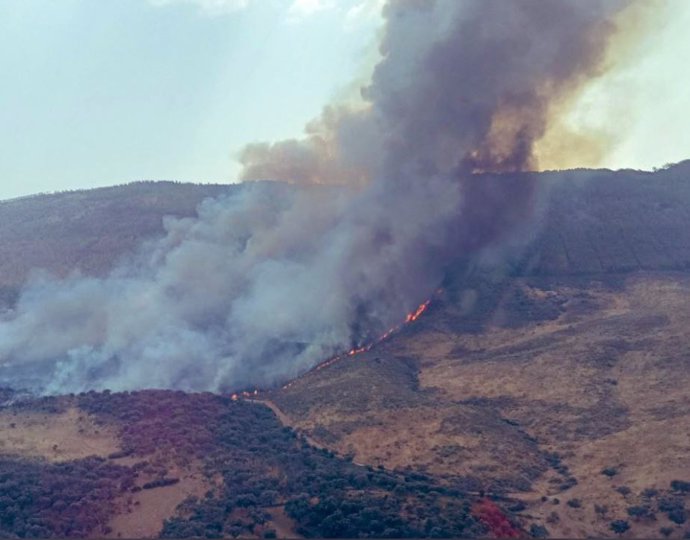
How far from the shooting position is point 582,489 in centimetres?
4772

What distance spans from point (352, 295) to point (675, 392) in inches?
1234

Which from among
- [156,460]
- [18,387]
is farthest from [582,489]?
[18,387]

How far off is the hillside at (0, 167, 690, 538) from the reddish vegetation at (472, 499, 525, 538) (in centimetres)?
11

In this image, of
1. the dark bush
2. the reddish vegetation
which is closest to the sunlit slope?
the reddish vegetation

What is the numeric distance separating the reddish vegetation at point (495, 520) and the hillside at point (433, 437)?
11 cm

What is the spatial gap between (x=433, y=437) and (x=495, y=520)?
42.0 feet

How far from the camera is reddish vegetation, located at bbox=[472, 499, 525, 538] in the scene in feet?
134

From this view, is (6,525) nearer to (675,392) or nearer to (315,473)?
(315,473)

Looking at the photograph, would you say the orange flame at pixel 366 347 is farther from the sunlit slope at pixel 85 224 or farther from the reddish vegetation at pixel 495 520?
the sunlit slope at pixel 85 224

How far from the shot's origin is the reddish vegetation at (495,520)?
41.0 metres

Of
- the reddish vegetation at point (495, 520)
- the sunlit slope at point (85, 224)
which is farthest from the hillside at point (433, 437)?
the sunlit slope at point (85, 224)

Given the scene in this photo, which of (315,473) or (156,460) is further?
(156,460)

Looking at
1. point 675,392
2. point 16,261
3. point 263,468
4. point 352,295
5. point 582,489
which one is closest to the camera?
point 582,489

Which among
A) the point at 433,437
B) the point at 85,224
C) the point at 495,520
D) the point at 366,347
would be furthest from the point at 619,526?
the point at 85,224
